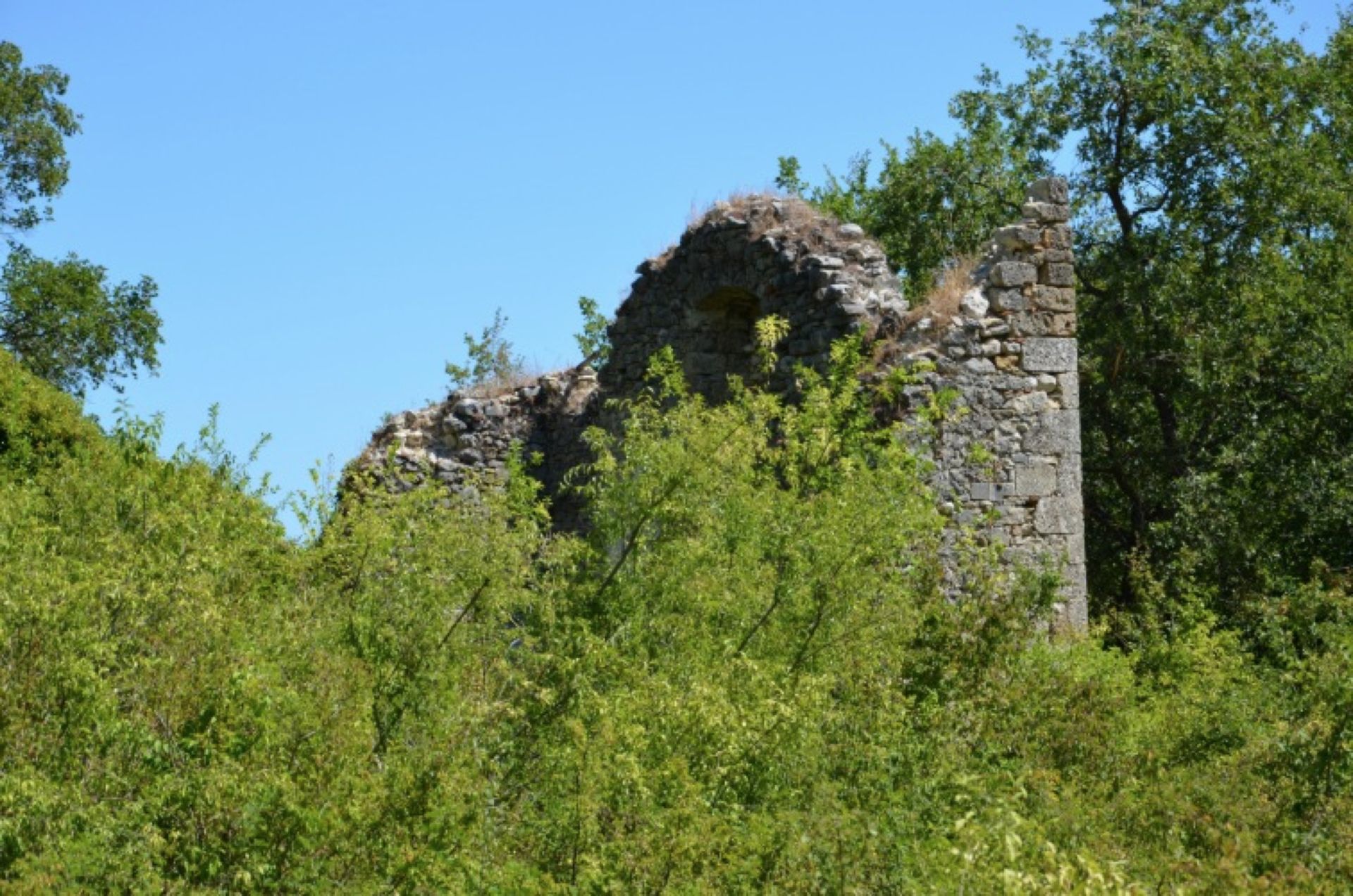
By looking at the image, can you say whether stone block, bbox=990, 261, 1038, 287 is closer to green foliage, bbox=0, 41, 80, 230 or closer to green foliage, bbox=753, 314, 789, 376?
green foliage, bbox=753, 314, 789, 376

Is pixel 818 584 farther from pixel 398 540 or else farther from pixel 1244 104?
pixel 1244 104

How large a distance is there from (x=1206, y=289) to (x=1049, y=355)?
5.64 meters

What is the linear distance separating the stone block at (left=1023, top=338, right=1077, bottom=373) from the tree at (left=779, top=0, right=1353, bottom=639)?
12.4 ft

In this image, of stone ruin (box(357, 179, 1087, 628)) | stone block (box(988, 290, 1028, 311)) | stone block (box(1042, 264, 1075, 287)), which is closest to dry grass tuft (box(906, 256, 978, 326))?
stone ruin (box(357, 179, 1087, 628))

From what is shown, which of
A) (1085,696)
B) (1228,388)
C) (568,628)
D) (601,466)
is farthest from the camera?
(1228,388)

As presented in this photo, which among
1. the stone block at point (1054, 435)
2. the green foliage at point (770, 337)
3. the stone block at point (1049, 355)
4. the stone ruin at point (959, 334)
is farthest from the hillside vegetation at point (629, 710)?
the stone block at point (1049, 355)

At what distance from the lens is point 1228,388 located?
16781 millimetres

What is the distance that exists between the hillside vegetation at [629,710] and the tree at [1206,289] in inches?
241

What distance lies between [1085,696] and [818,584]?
1338mm

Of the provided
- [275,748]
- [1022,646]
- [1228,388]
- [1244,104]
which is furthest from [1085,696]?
[1244,104]

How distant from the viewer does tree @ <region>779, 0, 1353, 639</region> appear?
16.3m

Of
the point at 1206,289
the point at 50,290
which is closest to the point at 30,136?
the point at 50,290

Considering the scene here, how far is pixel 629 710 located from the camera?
281 inches

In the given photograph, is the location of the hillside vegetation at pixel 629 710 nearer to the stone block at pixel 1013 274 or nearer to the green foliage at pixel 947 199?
the stone block at pixel 1013 274
